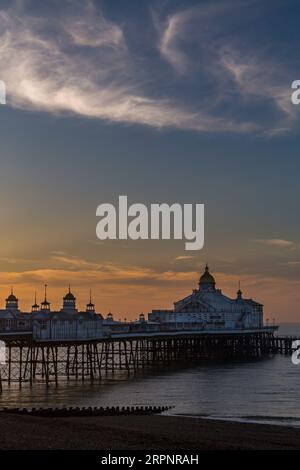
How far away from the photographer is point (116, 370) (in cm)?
7644

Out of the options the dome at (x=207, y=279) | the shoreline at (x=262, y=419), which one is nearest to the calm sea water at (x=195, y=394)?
the shoreline at (x=262, y=419)

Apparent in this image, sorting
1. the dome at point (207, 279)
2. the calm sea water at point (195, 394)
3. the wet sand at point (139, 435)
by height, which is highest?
the dome at point (207, 279)

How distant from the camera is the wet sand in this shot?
2323 cm

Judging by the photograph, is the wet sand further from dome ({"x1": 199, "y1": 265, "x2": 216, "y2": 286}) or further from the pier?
dome ({"x1": 199, "y1": 265, "x2": 216, "y2": 286})

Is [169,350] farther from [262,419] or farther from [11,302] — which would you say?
[262,419]

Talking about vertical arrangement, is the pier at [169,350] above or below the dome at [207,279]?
below

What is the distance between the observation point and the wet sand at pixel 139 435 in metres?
23.2

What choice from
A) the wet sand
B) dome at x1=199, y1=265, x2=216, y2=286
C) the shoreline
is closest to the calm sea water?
the shoreline

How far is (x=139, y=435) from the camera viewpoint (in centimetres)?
2544

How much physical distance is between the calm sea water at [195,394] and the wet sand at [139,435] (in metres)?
7.75

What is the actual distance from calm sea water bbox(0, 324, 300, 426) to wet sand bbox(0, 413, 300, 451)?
7754 millimetres

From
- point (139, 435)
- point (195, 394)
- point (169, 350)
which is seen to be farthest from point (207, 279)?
point (139, 435)

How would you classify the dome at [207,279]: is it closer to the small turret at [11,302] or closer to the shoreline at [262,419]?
the small turret at [11,302]
